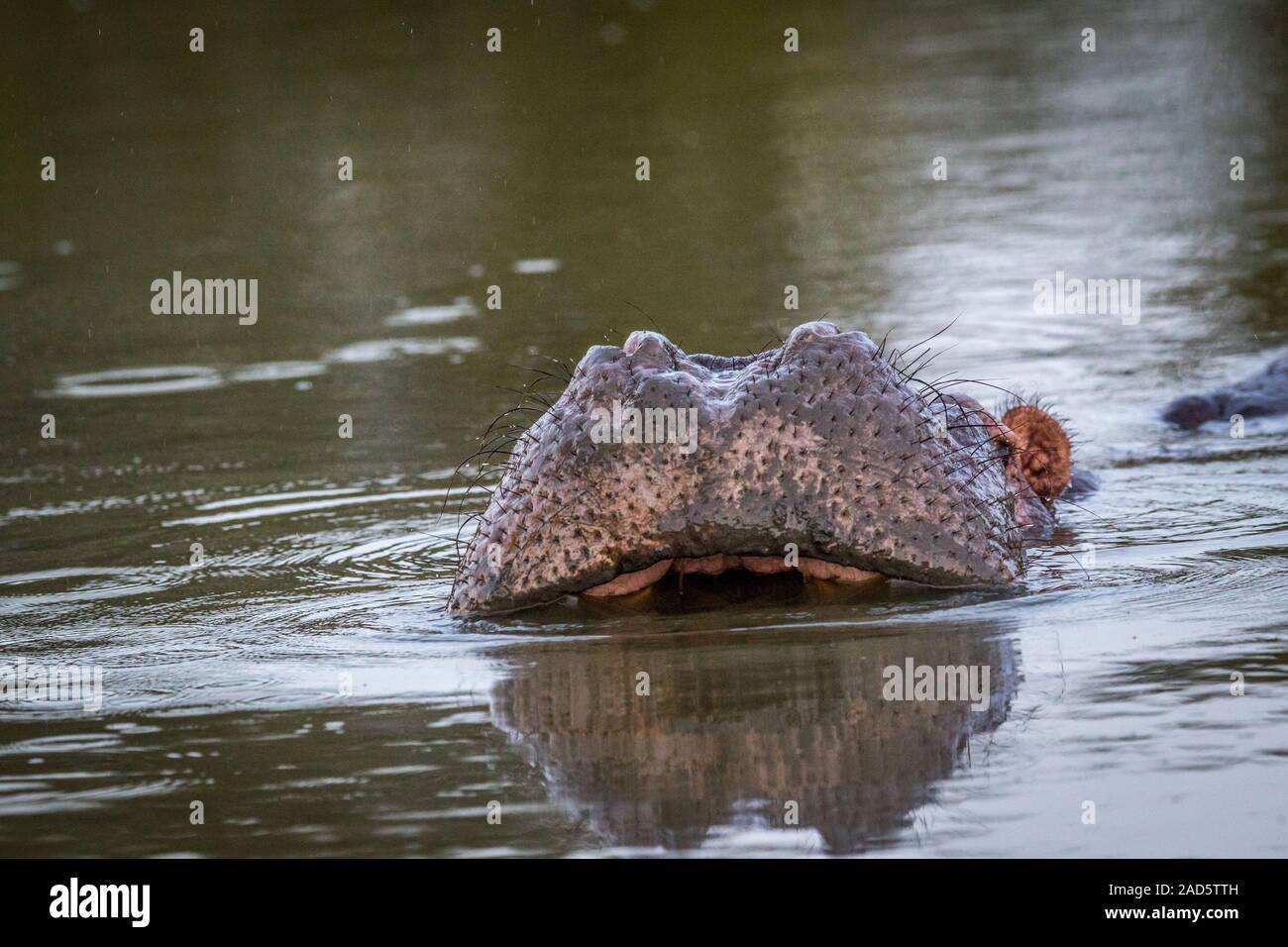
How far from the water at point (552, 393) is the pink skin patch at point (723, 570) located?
60 mm

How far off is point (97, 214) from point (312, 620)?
503 inches

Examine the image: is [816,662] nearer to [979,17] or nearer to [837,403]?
[837,403]

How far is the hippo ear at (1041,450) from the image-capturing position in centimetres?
705

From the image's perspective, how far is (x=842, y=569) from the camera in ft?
17.7

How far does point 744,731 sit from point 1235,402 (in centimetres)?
537

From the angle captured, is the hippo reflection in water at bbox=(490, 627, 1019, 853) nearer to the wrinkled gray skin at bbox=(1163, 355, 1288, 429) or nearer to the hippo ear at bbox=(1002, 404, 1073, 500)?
the hippo ear at bbox=(1002, 404, 1073, 500)

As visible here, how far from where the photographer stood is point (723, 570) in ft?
18.0

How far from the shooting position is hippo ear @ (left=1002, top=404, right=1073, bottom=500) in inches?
277

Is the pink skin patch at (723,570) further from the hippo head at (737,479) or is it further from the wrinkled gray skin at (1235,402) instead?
the wrinkled gray skin at (1235,402)

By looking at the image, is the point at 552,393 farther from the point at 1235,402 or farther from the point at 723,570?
the point at 723,570

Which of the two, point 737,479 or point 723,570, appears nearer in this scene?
point 737,479

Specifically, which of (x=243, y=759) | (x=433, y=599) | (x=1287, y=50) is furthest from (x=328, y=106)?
(x=243, y=759)

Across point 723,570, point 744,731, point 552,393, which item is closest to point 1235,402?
point 552,393

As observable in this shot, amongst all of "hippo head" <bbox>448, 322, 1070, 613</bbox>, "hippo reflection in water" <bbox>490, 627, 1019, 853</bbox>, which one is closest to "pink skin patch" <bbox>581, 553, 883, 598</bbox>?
"hippo head" <bbox>448, 322, 1070, 613</bbox>
